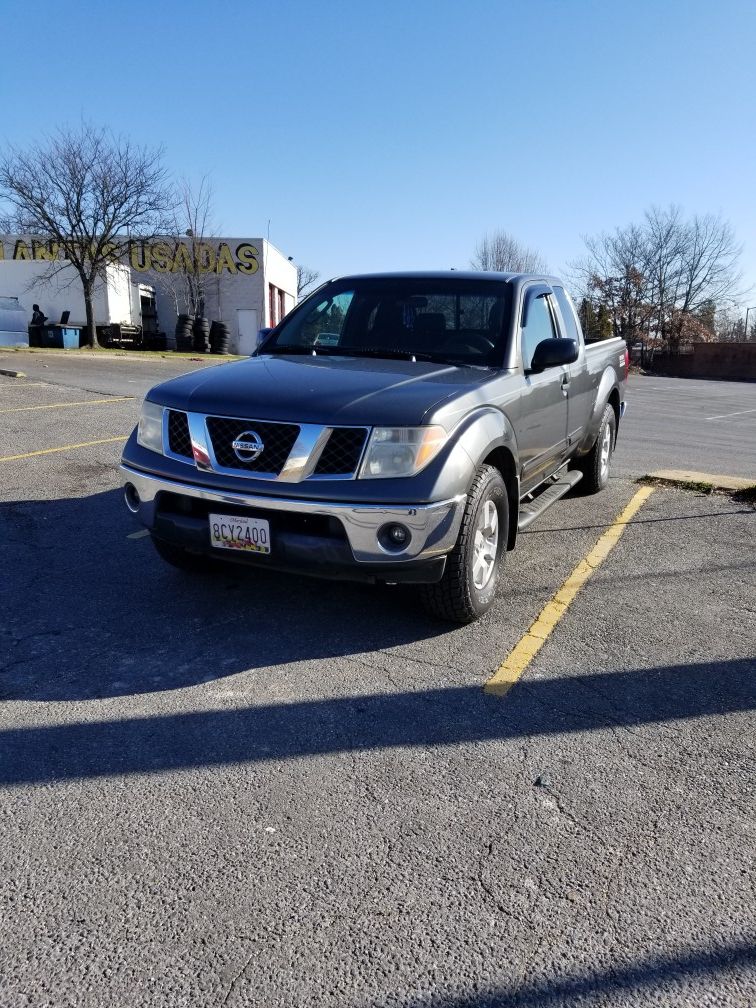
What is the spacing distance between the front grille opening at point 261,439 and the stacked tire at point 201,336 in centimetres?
3261

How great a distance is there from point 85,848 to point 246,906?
0.57 m

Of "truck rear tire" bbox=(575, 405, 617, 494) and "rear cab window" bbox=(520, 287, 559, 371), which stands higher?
"rear cab window" bbox=(520, 287, 559, 371)

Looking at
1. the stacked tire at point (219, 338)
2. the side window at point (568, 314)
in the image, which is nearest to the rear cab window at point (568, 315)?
the side window at point (568, 314)

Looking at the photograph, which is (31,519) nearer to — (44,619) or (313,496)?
(44,619)

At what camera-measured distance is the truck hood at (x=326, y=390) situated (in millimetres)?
3492

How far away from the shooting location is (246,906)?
2088 mm

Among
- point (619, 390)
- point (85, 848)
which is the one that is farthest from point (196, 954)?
point (619, 390)

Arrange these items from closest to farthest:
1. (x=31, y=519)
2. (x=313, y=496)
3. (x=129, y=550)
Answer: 1. (x=313, y=496)
2. (x=129, y=550)
3. (x=31, y=519)

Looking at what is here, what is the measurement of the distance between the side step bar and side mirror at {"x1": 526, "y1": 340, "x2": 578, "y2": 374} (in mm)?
917

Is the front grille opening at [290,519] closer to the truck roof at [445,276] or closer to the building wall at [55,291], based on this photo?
the truck roof at [445,276]

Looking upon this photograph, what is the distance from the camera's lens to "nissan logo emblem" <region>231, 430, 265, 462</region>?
140 inches

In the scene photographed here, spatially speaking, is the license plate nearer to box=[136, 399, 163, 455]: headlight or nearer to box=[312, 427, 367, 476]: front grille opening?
box=[312, 427, 367, 476]: front grille opening

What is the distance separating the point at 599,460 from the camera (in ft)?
23.0

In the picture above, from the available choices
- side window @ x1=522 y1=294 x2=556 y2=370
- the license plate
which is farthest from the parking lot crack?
side window @ x1=522 y1=294 x2=556 y2=370
